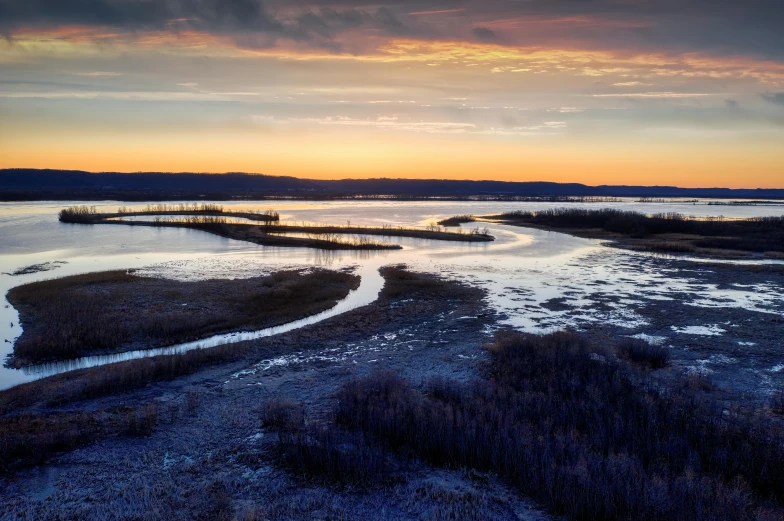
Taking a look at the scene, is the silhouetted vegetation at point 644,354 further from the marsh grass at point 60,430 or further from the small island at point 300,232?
the small island at point 300,232

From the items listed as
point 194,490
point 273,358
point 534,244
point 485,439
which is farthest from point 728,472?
point 534,244

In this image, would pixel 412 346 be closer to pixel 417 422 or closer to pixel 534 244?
pixel 417 422

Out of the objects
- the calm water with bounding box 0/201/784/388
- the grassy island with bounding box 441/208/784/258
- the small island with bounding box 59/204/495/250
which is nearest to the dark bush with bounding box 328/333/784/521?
the calm water with bounding box 0/201/784/388

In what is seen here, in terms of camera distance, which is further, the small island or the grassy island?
the small island

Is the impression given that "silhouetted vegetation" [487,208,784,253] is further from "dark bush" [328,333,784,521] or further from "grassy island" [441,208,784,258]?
"dark bush" [328,333,784,521]

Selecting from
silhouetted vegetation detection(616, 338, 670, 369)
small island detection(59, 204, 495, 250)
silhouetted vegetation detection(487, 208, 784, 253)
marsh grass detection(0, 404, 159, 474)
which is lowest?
marsh grass detection(0, 404, 159, 474)

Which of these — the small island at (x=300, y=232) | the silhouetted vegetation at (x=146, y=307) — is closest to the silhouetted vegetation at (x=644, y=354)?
the silhouetted vegetation at (x=146, y=307)
